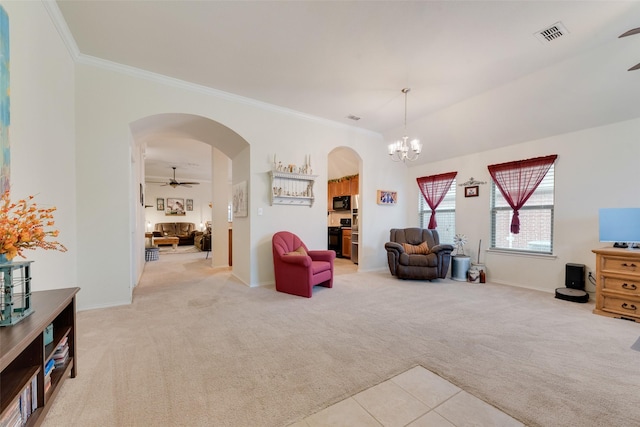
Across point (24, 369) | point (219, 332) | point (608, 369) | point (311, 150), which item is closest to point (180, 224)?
point (311, 150)

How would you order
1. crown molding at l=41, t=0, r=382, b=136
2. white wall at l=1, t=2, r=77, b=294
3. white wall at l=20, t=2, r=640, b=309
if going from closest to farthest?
white wall at l=1, t=2, r=77, b=294
white wall at l=20, t=2, r=640, b=309
crown molding at l=41, t=0, r=382, b=136

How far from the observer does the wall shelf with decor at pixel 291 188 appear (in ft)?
14.3

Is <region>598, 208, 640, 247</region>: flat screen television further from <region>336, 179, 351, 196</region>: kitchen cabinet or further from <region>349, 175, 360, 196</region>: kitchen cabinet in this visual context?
<region>336, 179, 351, 196</region>: kitchen cabinet

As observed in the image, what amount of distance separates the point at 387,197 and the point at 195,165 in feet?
22.2

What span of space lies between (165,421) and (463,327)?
2702 mm

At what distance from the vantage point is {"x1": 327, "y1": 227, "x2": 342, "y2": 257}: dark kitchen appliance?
25.5 ft

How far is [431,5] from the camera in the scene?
2.29 metres

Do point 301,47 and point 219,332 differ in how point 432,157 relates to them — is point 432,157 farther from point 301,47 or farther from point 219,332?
point 219,332

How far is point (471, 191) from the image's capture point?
5.14 m

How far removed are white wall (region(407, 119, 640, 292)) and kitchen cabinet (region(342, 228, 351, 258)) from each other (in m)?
3.38

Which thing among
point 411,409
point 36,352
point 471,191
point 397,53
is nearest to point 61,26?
point 36,352

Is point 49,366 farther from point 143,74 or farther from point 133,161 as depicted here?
point 143,74

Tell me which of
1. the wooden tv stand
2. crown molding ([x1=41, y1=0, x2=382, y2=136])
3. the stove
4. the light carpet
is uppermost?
crown molding ([x1=41, y1=0, x2=382, y2=136])

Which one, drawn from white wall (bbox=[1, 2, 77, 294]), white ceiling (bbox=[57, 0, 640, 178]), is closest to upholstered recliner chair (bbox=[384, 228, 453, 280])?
white ceiling (bbox=[57, 0, 640, 178])
